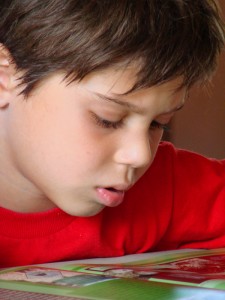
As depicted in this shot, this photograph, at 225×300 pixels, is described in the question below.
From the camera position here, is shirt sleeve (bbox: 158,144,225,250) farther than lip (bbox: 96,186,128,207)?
Yes

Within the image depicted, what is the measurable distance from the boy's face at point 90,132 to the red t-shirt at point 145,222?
0.10 meters

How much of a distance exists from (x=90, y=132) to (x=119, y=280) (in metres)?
0.19

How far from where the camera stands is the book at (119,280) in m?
0.53

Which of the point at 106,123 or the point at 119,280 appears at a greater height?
the point at 106,123

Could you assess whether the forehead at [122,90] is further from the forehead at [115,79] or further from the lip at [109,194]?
the lip at [109,194]

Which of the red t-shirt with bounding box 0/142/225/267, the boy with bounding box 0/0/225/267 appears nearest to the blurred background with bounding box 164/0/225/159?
the red t-shirt with bounding box 0/142/225/267

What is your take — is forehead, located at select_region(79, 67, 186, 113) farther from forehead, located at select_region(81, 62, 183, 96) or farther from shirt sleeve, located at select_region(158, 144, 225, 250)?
shirt sleeve, located at select_region(158, 144, 225, 250)

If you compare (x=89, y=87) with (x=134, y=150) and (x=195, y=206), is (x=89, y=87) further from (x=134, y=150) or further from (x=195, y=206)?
(x=195, y=206)

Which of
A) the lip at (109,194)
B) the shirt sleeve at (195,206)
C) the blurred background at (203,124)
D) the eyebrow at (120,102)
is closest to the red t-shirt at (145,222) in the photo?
the shirt sleeve at (195,206)

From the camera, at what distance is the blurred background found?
6.54 feet

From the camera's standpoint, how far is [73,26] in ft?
2.29

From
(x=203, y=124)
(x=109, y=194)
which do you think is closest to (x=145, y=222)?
(x=109, y=194)

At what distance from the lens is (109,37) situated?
0.69 meters

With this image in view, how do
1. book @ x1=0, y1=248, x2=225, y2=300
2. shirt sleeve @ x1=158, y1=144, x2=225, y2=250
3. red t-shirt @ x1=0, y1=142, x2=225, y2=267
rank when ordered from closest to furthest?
book @ x1=0, y1=248, x2=225, y2=300 < red t-shirt @ x1=0, y1=142, x2=225, y2=267 < shirt sleeve @ x1=158, y1=144, x2=225, y2=250
